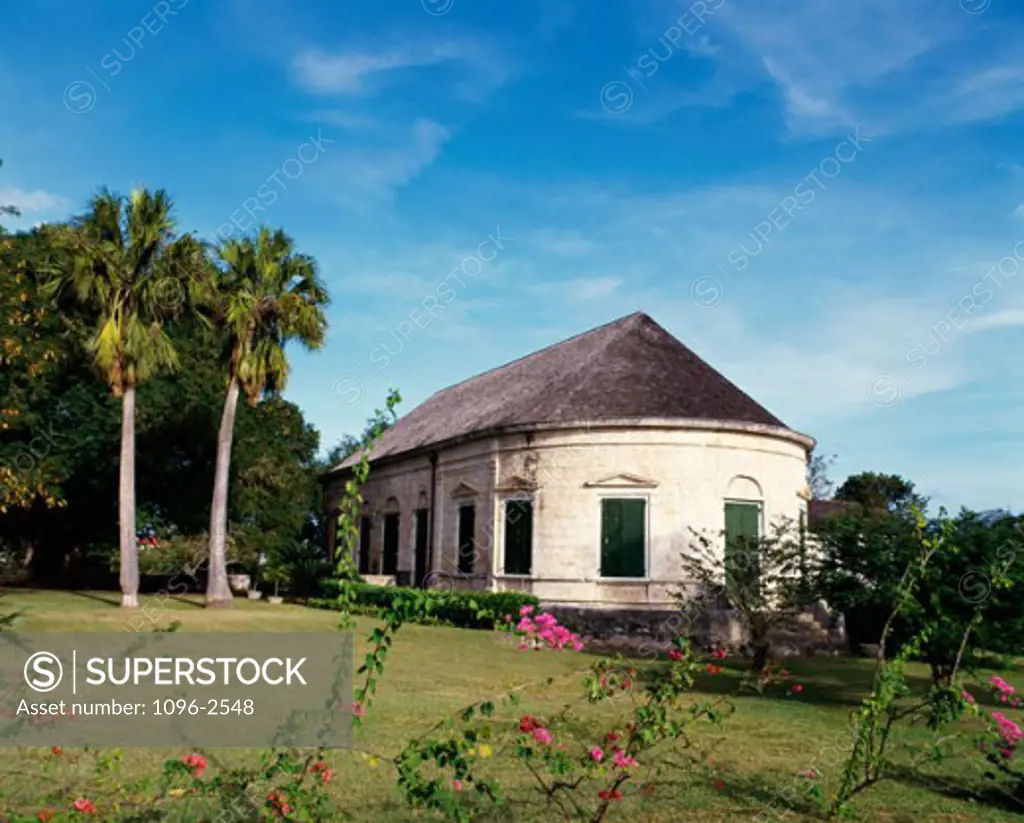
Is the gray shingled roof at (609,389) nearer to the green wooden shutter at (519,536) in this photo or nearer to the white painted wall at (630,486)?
the white painted wall at (630,486)

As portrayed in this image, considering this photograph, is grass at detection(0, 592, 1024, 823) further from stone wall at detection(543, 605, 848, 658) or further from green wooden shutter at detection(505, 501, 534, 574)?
green wooden shutter at detection(505, 501, 534, 574)

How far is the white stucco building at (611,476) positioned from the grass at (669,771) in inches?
163

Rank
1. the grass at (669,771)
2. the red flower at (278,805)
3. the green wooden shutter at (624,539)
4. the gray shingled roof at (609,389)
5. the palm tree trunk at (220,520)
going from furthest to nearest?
1. the palm tree trunk at (220,520)
2. the gray shingled roof at (609,389)
3. the green wooden shutter at (624,539)
4. the grass at (669,771)
5. the red flower at (278,805)

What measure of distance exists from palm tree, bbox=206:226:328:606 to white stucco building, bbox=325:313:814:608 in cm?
590

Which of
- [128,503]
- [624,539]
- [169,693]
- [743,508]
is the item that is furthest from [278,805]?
[128,503]

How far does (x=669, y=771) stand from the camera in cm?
878

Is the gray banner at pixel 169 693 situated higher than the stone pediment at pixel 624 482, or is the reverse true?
the stone pediment at pixel 624 482

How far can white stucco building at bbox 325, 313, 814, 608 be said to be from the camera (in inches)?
950

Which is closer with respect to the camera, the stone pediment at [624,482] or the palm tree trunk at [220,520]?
the stone pediment at [624,482]

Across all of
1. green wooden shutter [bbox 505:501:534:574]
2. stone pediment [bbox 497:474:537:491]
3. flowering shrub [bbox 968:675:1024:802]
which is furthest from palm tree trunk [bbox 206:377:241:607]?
flowering shrub [bbox 968:675:1024:802]

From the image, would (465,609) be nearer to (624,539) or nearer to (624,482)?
(624,539)

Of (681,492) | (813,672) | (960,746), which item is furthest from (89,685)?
(681,492)

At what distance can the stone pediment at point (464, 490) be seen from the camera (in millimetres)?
27298

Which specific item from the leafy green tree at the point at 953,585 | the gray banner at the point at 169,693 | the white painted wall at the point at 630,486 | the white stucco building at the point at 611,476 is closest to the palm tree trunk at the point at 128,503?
the gray banner at the point at 169,693
